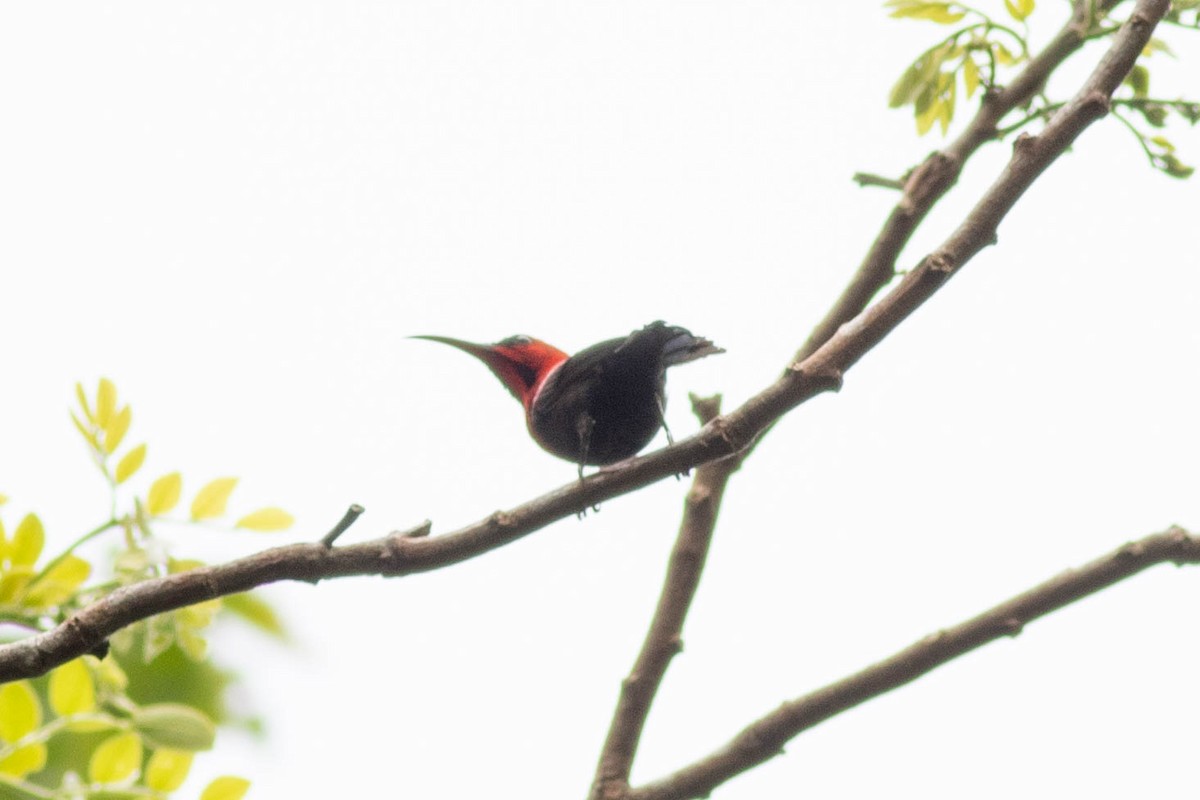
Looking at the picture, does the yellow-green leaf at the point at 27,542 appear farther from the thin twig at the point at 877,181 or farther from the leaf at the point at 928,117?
the leaf at the point at 928,117

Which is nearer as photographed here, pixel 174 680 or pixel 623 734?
pixel 623 734

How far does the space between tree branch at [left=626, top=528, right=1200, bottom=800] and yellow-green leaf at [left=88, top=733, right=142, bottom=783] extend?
1050 millimetres

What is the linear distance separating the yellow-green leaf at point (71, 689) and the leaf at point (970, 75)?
8.54 ft

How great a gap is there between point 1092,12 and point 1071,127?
1.02 meters

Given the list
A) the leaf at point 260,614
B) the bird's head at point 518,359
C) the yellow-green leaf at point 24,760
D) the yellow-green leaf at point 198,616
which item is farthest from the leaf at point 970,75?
the leaf at point 260,614

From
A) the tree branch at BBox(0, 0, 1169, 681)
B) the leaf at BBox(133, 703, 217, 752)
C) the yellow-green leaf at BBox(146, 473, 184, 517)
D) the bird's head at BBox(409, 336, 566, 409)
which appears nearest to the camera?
the tree branch at BBox(0, 0, 1169, 681)

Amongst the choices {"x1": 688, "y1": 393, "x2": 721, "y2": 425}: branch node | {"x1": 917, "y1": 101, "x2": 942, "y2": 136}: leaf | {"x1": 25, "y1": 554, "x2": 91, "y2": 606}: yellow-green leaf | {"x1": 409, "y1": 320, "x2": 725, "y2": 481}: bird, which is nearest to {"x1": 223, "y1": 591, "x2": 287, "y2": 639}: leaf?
{"x1": 409, "y1": 320, "x2": 725, "y2": 481}: bird

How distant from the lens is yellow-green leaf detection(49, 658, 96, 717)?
2586mm

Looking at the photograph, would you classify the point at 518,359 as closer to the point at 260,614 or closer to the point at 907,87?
the point at 907,87

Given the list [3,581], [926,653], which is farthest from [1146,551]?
[3,581]

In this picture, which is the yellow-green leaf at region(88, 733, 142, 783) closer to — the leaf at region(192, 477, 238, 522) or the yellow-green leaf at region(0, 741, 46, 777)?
the yellow-green leaf at region(0, 741, 46, 777)

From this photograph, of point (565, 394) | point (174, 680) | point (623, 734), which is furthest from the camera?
point (174, 680)

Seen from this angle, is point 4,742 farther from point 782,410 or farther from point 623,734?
point 782,410

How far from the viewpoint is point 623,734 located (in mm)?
2945
